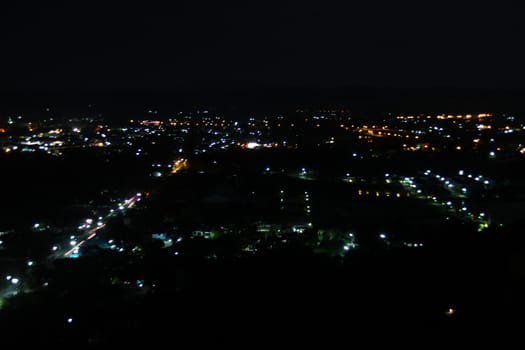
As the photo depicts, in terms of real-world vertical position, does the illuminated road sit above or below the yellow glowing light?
below

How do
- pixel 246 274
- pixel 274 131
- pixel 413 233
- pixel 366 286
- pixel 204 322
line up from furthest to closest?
1. pixel 274 131
2. pixel 413 233
3. pixel 246 274
4. pixel 366 286
5. pixel 204 322

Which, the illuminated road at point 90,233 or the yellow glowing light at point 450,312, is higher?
the yellow glowing light at point 450,312

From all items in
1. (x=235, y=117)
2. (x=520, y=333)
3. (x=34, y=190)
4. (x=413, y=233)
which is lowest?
(x=235, y=117)

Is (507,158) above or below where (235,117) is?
above

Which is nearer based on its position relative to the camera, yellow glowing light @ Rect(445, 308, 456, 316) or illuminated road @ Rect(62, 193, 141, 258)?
yellow glowing light @ Rect(445, 308, 456, 316)

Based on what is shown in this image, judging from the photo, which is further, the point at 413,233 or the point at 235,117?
the point at 235,117

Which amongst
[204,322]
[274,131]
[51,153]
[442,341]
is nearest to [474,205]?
[442,341]

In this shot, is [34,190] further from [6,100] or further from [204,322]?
[6,100]

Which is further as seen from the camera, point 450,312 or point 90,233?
point 90,233

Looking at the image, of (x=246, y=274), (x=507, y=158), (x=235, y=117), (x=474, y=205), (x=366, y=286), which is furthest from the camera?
(x=235, y=117)

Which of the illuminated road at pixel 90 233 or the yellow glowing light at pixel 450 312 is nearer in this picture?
the yellow glowing light at pixel 450 312

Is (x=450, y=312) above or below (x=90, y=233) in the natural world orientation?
above
